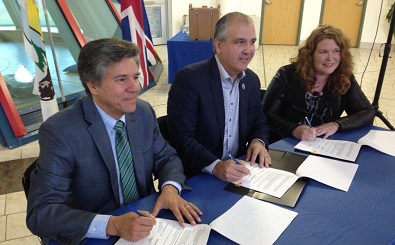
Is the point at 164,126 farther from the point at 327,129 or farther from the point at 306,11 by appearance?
the point at 306,11

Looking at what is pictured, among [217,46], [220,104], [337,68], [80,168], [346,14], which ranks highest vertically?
[346,14]

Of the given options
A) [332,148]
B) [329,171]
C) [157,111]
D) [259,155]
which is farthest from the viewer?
[157,111]

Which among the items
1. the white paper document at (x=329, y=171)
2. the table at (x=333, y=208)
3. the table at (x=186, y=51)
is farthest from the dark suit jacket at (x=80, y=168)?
the table at (x=186, y=51)

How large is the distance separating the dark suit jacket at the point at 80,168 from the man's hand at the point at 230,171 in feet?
0.59

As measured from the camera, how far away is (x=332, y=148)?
1729 mm

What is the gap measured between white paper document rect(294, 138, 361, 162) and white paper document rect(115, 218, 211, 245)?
34.5 inches

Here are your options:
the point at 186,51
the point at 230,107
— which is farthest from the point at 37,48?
the point at 186,51

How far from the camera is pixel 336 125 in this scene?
6.41 ft

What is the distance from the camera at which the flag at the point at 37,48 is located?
2541 millimetres

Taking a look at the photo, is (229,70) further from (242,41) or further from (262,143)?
(262,143)

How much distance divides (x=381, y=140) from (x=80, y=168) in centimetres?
160

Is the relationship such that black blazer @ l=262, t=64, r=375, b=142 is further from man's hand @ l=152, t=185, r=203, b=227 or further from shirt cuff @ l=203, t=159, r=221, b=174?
man's hand @ l=152, t=185, r=203, b=227

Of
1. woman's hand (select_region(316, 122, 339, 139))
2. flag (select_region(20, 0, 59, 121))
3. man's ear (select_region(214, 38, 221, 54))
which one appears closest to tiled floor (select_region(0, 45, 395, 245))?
flag (select_region(20, 0, 59, 121))

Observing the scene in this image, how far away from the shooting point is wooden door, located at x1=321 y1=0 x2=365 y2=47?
853cm
